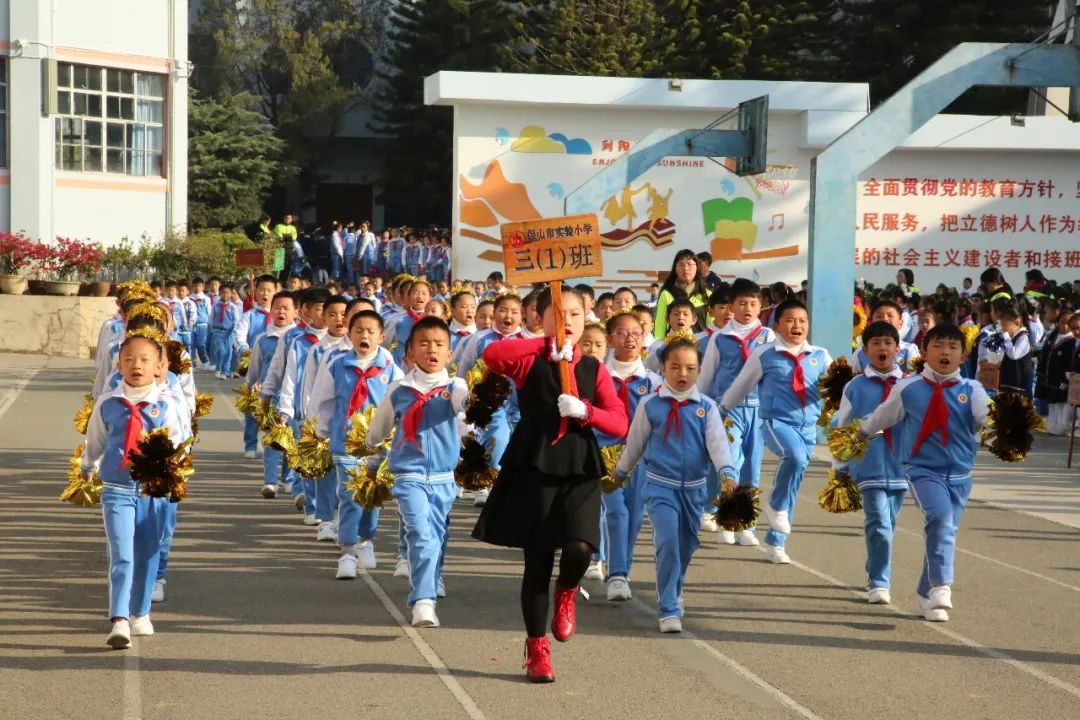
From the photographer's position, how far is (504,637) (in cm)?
838

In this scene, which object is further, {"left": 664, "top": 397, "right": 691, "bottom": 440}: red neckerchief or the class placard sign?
{"left": 664, "top": 397, "right": 691, "bottom": 440}: red neckerchief

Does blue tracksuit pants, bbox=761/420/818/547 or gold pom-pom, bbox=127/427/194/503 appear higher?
gold pom-pom, bbox=127/427/194/503

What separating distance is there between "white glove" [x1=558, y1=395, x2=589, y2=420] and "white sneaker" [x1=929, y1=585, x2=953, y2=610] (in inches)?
113

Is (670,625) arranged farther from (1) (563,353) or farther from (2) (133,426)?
(2) (133,426)

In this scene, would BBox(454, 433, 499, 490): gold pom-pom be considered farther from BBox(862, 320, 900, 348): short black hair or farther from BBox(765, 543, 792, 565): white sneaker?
BBox(765, 543, 792, 565): white sneaker

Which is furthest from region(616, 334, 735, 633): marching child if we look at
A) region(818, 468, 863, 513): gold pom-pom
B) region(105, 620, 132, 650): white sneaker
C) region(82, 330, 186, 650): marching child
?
region(105, 620, 132, 650): white sneaker

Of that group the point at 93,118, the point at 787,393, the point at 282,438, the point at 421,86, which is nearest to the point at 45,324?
the point at 93,118

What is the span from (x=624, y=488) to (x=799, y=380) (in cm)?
209

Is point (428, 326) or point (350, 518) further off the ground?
point (428, 326)

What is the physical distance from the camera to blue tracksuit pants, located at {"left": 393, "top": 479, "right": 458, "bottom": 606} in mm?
8492

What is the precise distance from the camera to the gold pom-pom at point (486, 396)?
316 inches

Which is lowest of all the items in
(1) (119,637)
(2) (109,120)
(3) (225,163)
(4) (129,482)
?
(1) (119,637)

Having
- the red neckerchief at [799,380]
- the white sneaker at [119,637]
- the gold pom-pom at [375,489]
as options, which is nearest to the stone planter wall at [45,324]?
the red neckerchief at [799,380]

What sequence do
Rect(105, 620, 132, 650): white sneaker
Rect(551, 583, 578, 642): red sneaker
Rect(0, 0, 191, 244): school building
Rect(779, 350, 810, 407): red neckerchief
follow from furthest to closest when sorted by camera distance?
Rect(0, 0, 191, 244): school building
Rect(779, 350, 810, 407): red neckerchief
Rect(105, 620, 132, 650): white sneaker
Rect(551, 583, 578, 642): red sneaker
